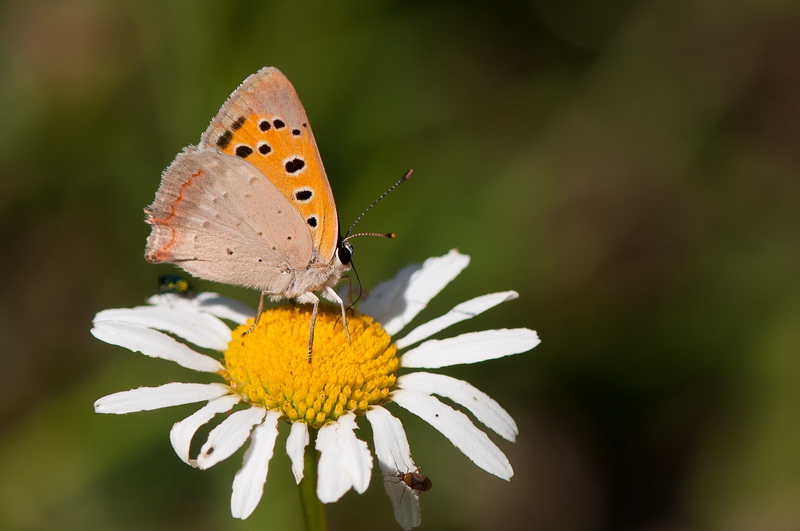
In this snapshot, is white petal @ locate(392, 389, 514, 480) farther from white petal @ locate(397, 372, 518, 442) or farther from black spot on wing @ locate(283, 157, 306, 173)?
black spot on wing @ locate(283, 157, 306, 173)

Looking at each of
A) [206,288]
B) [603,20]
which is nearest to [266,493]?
[206,288]

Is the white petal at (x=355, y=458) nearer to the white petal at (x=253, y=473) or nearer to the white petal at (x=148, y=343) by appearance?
the white petal at (x=253, y=473)

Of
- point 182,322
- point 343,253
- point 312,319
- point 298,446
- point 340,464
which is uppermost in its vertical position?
point 343,253

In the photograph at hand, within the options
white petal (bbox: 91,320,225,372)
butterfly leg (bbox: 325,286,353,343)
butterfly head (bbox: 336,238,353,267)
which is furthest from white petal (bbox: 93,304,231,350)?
butterfly head (bbox: 336,238,353,267)

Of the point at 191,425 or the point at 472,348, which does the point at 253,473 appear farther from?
the point at 472,348

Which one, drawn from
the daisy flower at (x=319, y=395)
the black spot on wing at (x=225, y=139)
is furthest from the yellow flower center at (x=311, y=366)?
the black spot on wing at (x=225, y=139)

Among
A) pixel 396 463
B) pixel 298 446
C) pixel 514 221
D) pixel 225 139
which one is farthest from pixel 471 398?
pixel 514 221

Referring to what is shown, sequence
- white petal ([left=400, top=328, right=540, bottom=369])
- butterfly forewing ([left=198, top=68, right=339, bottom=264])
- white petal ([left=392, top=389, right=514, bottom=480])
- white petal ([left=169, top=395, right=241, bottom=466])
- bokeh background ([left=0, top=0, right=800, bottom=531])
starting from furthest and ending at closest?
bokeh background ([left=0, top=0, right=800, bottom=531]), butterfly forewing ([left=198, top=68, right=339, bottom=264]), white petal ([left=400, top=328, right=540, bottom=369]), white petal ([left=392, top=389, right=514, bottom=480]), white petal ([left=169, top=395, right=241, bottom=466])
